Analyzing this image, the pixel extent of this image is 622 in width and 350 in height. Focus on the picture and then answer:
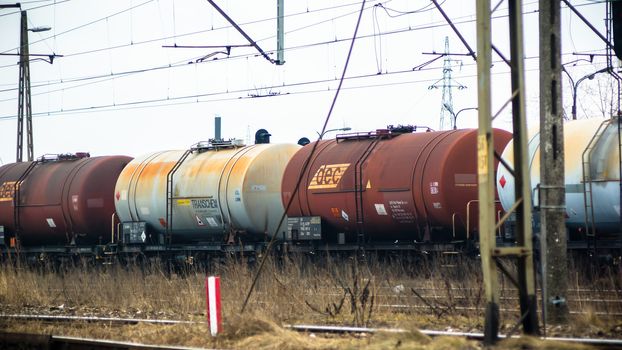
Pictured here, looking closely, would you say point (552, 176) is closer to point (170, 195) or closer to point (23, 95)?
point (170, 195)

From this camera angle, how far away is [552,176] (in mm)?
11477

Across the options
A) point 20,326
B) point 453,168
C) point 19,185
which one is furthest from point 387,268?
point 19,185

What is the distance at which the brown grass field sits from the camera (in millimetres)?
11266

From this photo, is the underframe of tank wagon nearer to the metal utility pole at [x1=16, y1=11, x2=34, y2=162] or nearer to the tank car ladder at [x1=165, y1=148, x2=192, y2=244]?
the tank car ladder at [x1=165, y1=148, x2=192, y2=244]

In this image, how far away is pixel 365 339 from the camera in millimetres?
11016

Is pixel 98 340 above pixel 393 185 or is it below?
below

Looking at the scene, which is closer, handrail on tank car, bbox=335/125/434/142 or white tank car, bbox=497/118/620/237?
white tank car, bbox=497/118/620/237

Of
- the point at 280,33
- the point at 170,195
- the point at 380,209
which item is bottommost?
the point at 380,209

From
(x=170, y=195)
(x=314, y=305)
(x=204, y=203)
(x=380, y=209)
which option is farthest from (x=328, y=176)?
(x=314, y=305)

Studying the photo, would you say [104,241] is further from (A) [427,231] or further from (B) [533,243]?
(B) [533,243]

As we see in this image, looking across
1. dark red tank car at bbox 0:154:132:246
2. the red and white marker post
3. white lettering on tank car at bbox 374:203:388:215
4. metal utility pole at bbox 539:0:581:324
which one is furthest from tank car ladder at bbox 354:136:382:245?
dark red tank car at bbox 0:154:132:246

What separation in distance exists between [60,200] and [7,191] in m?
3.16

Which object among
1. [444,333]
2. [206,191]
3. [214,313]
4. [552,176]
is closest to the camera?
[444,333]

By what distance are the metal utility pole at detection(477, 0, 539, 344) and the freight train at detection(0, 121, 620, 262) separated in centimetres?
537
